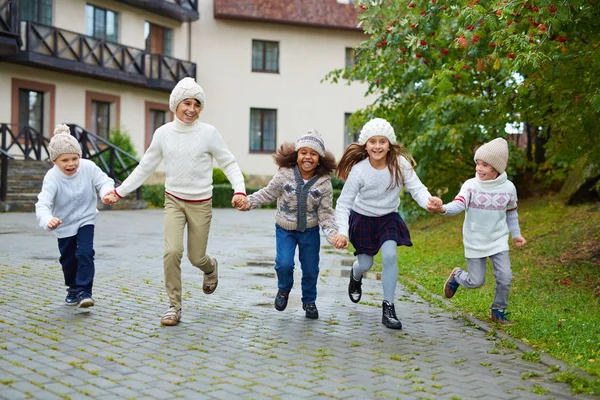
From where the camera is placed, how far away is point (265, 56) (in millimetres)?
33500

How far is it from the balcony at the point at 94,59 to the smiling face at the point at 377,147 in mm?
19928

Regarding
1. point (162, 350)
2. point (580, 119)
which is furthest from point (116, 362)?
point (580, 119)

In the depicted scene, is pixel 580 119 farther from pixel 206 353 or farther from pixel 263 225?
pixel 263 225

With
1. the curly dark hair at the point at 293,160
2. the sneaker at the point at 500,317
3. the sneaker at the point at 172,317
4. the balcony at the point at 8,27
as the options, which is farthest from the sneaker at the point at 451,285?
the balcony at the point at 8,27

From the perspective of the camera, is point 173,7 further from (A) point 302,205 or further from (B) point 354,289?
(A) point 302,205

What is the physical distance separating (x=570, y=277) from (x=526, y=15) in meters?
3.98

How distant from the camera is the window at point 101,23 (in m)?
27.8

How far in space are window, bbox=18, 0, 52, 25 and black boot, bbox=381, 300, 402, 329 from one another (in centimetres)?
2217

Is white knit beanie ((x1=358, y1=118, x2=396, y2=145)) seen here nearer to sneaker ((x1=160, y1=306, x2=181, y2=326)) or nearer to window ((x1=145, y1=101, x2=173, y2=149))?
sneaker ((x1=160, y1=306, x2=181, y2=326))

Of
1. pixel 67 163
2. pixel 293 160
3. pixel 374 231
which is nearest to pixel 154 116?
pixel 67 163

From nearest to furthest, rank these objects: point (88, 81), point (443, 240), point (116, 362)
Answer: point (116, 362) < point (443, 240) < point (88, 81)

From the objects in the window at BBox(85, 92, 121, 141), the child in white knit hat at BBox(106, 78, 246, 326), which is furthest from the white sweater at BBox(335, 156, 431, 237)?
the window at BBox(85, 92, 121, 141)

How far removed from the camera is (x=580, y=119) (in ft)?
29.7

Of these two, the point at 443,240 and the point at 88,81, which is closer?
the point at 443,240
